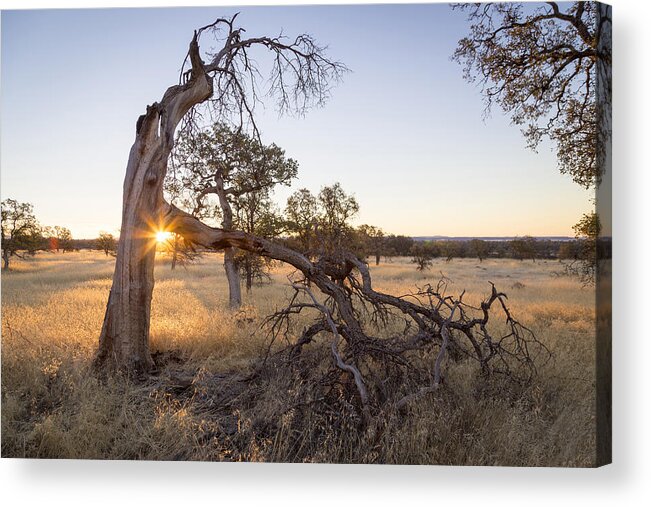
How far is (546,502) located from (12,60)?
25.4ft

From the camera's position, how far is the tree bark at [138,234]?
6664 millimetres

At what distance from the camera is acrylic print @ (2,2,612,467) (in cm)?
502

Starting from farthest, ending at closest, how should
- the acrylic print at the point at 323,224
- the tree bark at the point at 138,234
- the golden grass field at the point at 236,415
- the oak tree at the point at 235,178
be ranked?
the oak tree at the point at 235,178
the tree bark at the point at 138,234
the acrylic print at the point at 323,224
the golden grass field at the point at 236,415

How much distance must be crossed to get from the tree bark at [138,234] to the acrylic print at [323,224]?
0.09 ft

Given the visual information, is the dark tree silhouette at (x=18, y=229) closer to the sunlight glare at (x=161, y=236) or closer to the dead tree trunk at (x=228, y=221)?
the sunlight glare at (x=161, y=236)

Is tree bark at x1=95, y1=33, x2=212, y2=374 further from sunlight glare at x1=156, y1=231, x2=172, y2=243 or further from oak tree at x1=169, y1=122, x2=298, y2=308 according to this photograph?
oak tree at x1=169, y1=122, x2=298, y2=308

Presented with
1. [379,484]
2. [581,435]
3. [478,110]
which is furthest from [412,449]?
[478,110]

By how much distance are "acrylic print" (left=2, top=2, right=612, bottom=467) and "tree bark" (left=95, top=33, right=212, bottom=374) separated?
28 mm

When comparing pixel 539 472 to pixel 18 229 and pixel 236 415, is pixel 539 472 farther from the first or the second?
pixel 18 229

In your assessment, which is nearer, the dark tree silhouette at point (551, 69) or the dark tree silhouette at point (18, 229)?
the dark tree silhouette at point (551, 69)

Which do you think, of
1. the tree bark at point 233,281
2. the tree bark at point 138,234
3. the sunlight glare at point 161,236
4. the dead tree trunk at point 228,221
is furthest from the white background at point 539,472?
the tree bark at point 233,281

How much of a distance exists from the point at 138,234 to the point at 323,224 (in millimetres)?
2557

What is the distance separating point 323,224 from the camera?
→ 23.6 feet

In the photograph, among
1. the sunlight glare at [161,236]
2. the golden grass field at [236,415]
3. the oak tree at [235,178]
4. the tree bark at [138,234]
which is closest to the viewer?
the golden grass field at [236,415]
